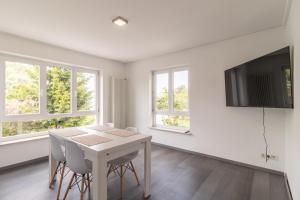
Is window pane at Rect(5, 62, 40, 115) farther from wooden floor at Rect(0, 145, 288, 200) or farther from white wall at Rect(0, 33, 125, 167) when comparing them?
wooden floor at Rect(0, 145, 288, 200)

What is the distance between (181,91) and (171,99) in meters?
0.36

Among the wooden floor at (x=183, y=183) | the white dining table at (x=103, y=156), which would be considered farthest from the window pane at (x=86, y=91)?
the white dining table at (x=103, y=156)

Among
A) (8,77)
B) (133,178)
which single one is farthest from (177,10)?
(8,77)

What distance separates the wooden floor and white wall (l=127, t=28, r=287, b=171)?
1.16 ft

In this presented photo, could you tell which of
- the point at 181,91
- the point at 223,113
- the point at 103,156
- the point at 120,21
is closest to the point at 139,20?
the point at 120,21

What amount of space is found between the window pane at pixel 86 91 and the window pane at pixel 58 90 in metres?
0.25

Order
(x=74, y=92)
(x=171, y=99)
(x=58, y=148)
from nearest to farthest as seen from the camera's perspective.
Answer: (x=58, y=148), (x=74, y=92), (x=171, y=99)

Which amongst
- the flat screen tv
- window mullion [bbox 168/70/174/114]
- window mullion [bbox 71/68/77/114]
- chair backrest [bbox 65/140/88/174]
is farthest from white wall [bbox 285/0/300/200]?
window mullion [bbox 71/68/77/114]

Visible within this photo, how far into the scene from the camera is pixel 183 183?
2322 mm

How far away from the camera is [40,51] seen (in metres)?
3.11

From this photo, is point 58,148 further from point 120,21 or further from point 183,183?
point 120,21

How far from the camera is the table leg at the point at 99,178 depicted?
147 cm

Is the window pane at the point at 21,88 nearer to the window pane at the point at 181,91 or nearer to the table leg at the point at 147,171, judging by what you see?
the table leg at the point at 147,171

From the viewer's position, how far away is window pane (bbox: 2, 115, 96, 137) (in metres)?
2.93
